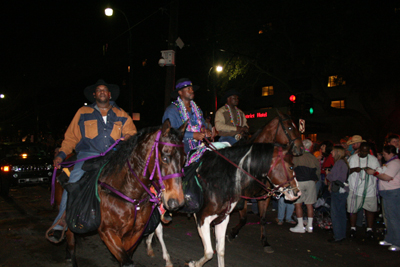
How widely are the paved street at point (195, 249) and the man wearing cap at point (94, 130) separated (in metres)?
1.43

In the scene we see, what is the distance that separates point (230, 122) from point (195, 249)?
10.0 ft

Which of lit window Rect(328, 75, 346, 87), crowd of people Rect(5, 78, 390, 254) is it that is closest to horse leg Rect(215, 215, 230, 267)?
crowd of people Rect(5, 78, 390, 254)

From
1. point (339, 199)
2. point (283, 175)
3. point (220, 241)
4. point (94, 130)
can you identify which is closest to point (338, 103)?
point (339, 199)

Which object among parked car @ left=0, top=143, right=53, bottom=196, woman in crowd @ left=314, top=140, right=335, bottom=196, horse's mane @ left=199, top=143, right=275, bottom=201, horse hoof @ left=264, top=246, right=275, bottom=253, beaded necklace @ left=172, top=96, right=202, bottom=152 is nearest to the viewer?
horse's mane @ left=199, top=143, right=275, bottom=201

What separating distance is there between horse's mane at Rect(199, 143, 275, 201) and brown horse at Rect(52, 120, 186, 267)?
53.7 inches

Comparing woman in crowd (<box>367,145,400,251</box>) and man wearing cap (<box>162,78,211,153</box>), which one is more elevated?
man wearing cap (<box>162,78,211,153</box>)

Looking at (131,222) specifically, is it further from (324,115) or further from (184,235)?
(324,115)

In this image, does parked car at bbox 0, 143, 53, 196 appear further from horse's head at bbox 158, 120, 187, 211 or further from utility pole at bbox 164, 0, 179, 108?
horse's head at bbox 158, 120, 187, 211

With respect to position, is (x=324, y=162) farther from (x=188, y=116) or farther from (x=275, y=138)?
(x=188, y=116)

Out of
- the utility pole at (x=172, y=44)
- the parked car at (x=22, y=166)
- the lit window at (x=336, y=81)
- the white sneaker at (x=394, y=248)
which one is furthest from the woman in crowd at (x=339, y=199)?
the lit window at (x=336, y=81)

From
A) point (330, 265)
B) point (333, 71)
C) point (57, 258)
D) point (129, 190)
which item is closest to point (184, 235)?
point (57, 258)

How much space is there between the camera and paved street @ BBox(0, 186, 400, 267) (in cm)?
513

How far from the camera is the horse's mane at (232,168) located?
4791 millimetres

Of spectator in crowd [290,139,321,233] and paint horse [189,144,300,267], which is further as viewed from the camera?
spectator in crowd [290,139,321,233]
